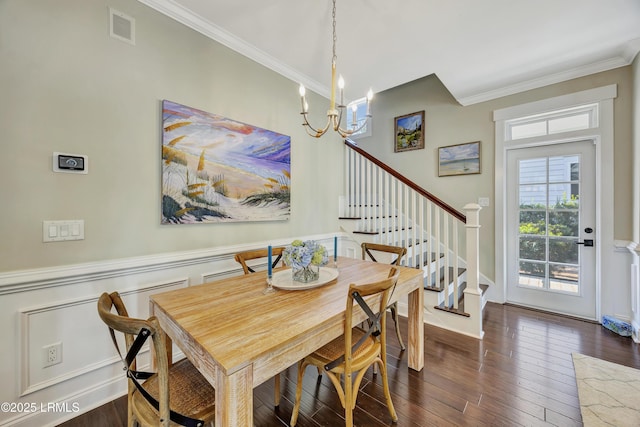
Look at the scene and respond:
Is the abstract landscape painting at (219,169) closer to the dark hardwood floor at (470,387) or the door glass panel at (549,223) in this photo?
the dark hardwood floor at (470,387)

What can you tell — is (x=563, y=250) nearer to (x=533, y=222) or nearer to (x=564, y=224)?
(x=564, y=224)

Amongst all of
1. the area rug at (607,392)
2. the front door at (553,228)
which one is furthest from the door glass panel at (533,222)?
the area rug at (607,392)

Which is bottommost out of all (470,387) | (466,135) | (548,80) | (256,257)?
(470,387)

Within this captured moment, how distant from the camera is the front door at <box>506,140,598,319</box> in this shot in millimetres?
2752

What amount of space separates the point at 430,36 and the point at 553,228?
2591 mm

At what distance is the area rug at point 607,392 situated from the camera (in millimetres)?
1457

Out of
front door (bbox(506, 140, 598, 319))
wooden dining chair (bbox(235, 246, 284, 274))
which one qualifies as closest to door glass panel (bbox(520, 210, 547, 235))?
front door (bbox(506, 140, 598, 319))

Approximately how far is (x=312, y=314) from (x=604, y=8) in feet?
10.2

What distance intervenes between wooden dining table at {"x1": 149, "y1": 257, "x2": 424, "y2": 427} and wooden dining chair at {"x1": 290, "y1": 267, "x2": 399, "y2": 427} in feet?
0.27

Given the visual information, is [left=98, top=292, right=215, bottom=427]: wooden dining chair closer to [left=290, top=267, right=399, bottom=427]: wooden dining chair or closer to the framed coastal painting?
[left=290, top=267, right=399, bottom=427]: wooden dining chair

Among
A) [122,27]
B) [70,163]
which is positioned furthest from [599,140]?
[70,163]

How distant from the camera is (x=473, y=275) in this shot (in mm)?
2436

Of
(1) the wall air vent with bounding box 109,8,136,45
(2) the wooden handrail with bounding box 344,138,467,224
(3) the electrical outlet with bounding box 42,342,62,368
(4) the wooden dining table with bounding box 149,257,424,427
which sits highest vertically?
(1) the wall air vent with bounding box 109,8,136,45

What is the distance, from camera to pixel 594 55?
8.11ft
